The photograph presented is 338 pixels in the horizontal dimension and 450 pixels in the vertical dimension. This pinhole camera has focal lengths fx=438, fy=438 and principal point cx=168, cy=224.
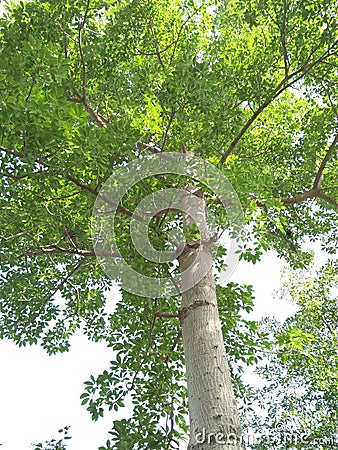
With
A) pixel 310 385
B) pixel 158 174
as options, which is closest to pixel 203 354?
pixel 158 174

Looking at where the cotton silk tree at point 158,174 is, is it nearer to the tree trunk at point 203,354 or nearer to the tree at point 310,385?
the tree trunk at point 203,354

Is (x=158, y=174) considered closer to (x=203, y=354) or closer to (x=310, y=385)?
(x=203, y=354)

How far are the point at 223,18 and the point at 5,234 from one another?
168 inches

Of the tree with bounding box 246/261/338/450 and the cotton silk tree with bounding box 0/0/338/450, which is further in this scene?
the tree with bounding box 246/261/338/450

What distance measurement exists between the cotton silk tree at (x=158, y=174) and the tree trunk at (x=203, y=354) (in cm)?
1

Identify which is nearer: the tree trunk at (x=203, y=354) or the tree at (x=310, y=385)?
the tree trunk at (x=203, y=354)

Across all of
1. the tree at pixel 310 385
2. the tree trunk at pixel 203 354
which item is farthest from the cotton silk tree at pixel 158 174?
the tree at pixel 310 385

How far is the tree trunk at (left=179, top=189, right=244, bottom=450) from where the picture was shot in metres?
3.09

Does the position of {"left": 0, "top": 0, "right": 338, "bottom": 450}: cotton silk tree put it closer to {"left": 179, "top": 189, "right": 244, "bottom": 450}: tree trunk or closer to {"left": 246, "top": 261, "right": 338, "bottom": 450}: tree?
{"left": 179, "top": 189, "right": 244, "bottom": 450}: tree trunk

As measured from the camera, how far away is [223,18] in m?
6.29

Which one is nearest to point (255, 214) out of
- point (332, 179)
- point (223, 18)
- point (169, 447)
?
point (169, 447)

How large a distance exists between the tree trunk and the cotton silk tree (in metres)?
0.01

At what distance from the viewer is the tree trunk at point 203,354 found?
3088mm

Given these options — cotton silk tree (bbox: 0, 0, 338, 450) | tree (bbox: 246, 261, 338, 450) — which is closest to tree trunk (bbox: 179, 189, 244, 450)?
cotton silk tree (bbox: 0, 0, 338, 450)
